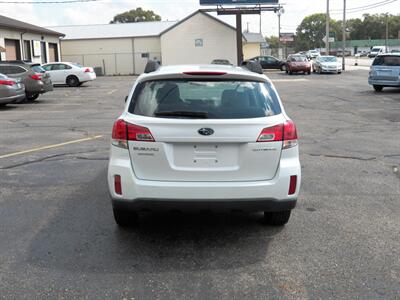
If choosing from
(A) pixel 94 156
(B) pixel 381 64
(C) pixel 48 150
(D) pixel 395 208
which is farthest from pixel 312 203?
(B) pixel 381 64

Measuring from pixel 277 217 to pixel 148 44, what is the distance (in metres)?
49.8

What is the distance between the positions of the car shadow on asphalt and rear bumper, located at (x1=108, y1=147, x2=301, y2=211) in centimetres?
46

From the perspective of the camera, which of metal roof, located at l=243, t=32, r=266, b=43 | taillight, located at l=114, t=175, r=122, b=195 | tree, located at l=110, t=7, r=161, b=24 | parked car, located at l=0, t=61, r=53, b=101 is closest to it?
taillight, located at l=114, t=175, r=122, b=195

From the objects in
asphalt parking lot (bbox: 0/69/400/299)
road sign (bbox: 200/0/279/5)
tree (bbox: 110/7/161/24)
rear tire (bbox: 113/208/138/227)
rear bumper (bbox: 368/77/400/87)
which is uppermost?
→ tree (bbox: 110/7/161/24)

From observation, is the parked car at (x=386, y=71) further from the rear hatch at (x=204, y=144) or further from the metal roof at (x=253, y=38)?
the metal roof at (x=253, y=38)

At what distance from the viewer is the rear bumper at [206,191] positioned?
4520 mm

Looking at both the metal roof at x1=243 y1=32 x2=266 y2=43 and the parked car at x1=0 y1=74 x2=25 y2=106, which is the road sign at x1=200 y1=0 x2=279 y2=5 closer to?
the metal roof at x1=243 y1=32 x2=266 y2=43

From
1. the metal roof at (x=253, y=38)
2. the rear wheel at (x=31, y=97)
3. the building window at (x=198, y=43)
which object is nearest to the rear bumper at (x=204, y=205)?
the rear wheel at (x=31, y=97)

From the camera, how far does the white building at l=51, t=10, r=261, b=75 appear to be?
5112 centimetres

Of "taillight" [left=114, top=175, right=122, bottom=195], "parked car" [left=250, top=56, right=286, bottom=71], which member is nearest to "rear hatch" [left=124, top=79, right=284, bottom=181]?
"taillight" [left=114, top=175, right=122, bottom=195]

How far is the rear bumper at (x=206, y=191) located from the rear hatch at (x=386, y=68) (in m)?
19.4

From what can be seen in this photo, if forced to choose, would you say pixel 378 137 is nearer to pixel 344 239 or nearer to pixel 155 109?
pixel 344 239

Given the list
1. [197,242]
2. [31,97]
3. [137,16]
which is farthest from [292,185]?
[137,16]

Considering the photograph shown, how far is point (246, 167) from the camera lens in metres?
4.57
